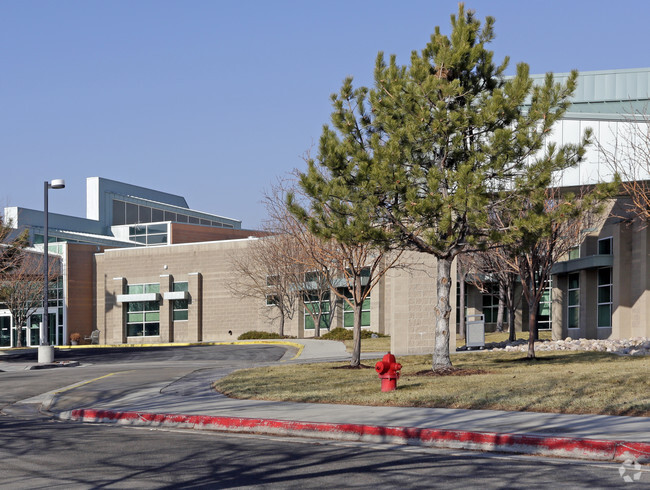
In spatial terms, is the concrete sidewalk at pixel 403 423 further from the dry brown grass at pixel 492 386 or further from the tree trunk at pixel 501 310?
the tree trunk at pixel 501 310

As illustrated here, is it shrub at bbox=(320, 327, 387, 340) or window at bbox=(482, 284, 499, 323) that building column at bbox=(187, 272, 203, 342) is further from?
window at bbox=(482, 284, 499, 323)

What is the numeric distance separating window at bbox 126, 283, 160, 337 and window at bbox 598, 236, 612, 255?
115 ft

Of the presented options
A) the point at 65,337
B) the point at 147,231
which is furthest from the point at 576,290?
the point at 147,231

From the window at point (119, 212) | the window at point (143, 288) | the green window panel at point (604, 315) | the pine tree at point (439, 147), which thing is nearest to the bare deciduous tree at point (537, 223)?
the pine tree at point (439, 147)

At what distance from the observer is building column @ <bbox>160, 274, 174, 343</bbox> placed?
61.3 metres

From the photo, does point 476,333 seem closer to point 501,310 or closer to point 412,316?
point 412,316

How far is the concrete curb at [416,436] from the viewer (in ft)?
30.8

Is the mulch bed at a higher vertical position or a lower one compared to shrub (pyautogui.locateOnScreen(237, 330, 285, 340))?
higher

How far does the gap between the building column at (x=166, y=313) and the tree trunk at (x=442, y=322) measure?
43.9 m

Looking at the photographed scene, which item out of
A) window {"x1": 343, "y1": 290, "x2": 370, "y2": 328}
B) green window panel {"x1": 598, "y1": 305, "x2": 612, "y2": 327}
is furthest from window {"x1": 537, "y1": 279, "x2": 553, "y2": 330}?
green window panel {"x1": 598, "y1": 305, "x2": 612, "y2": 327}

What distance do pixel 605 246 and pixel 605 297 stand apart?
2.31m

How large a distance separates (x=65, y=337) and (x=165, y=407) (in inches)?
1999

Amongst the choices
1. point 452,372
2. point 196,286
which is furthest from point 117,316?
point 452,372

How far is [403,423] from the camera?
1188 cm
